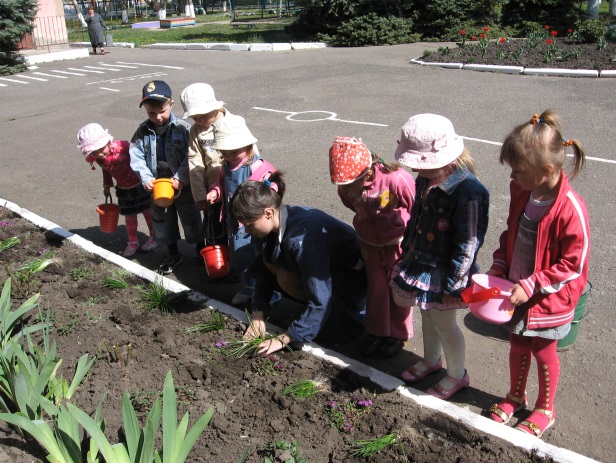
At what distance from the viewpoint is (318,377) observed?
10.5 feet

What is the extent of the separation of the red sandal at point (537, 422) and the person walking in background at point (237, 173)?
1.72 m

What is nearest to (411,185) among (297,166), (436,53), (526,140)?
(526,140)

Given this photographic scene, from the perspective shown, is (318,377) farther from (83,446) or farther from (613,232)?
(613,232)

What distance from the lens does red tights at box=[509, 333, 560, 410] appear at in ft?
8.87

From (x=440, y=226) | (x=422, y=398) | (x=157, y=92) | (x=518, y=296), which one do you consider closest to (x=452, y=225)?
(x=440, y=226)

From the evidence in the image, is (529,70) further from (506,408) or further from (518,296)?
(518,296)

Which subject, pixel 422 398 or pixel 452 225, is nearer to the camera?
pixel 452 225

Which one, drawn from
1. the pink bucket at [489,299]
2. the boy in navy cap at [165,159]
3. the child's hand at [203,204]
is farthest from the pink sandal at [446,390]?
the boy in navy cap at [165,159]

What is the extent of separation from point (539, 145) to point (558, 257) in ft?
1.60

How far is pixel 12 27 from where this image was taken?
1753 cm

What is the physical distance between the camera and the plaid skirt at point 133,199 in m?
5.05

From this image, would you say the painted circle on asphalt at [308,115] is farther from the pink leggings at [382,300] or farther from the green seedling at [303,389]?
the green seedling at [303,389]

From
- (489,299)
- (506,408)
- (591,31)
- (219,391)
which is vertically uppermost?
(591,31)

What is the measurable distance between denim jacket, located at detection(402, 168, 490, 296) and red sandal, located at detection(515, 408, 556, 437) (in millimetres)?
691
